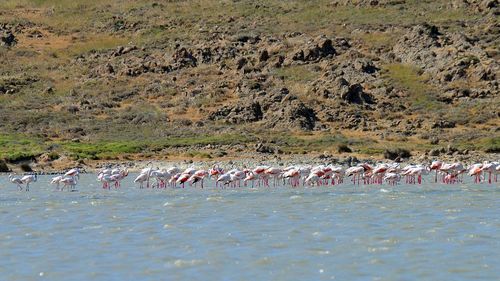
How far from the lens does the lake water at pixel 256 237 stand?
14953 mm

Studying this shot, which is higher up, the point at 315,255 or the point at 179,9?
the point at 179,9

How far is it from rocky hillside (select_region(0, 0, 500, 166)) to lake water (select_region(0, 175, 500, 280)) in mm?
26878

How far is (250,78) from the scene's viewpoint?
74938mm

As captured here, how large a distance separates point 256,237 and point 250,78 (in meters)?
56.7

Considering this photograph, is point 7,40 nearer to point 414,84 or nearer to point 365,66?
point 365,66

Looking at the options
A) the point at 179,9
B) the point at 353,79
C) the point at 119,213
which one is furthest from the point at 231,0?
the point at 119,213

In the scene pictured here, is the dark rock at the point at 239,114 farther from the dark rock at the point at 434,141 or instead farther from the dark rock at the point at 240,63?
the dark rock at the point at 434,141

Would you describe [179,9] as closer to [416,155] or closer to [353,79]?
[353,79]

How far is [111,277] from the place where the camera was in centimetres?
1462

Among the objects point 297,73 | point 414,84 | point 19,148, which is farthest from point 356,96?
point 19,148

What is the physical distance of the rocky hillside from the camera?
202 ft

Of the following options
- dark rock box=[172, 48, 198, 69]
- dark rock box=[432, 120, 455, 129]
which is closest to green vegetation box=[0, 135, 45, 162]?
dark rock box=[172, 48, 198, 69]

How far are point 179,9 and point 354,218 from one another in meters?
81.6

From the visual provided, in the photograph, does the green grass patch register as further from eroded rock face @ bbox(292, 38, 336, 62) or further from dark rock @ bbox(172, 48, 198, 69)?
dark rock @ bbox(172, 48, 198, 69)
